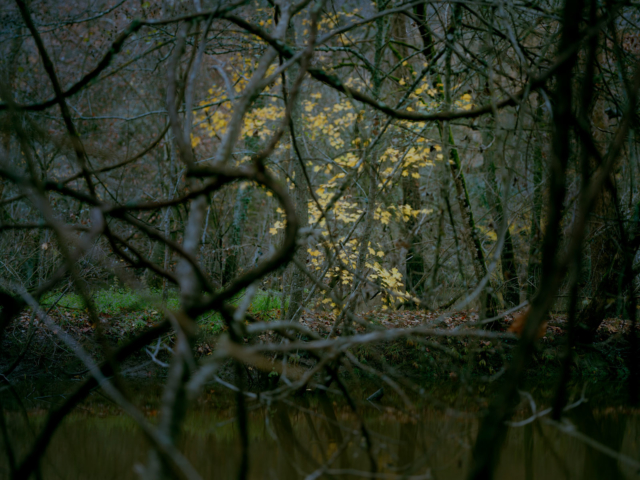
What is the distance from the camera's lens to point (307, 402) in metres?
5.18

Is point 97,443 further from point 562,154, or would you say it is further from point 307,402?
point 562,154

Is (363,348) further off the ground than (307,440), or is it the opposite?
(363,348)

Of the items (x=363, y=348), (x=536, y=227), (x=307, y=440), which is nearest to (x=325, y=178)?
(x=363, y=348)

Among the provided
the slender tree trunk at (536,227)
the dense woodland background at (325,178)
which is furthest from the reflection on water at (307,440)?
the slender tree trunk at (536,227)

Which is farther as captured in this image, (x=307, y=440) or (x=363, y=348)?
(x=363, y=348)

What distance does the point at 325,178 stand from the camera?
38.7 feet

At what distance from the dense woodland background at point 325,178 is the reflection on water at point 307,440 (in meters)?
0.54

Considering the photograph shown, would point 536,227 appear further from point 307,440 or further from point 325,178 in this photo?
point 325,178

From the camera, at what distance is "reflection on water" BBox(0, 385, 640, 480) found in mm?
3553

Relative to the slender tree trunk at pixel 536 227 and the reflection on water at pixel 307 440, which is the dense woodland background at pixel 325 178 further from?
the reflection on water at pixel 307 440

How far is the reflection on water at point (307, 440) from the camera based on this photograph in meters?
3.55

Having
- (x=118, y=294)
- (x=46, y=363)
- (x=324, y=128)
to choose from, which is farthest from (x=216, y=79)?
(x=46, y=363)

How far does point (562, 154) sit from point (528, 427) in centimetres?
446

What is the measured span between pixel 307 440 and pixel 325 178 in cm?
832
